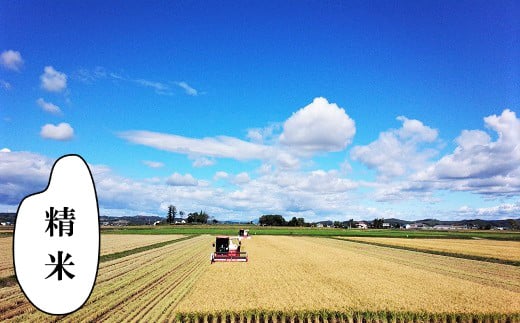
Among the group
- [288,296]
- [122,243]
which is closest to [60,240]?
[288,296]

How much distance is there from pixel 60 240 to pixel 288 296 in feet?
40.8

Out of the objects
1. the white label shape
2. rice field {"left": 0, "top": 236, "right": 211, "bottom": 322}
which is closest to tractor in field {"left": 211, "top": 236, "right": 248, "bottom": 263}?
rice field {"left": 0, "top": 236, "right": 211, "bottom": 322}

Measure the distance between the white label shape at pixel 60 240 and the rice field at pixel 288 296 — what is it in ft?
25.3

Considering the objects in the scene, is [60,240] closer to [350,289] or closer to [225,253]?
[350,289]

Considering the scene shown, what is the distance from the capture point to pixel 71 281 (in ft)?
26.1

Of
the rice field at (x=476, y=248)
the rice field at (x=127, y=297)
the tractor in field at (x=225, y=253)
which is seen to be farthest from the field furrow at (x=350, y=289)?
the rice field at (x=476, y=248)

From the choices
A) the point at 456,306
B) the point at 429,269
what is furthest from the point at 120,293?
the point at 429,269

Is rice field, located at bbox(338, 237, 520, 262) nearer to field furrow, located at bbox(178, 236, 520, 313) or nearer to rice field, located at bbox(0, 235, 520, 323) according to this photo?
field furrow, located at bbox(178, 236, 520, 313)

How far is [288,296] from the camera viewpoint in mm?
18578

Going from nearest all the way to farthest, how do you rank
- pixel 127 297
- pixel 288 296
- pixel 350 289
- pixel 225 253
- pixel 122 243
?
pixel 288 296
pixel 127 297
pixel 350 289
pixel 225 253
pixel 122 243

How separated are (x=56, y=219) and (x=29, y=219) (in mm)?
454

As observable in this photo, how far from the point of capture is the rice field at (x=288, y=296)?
15.6 metres

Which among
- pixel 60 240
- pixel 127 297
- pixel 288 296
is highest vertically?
pixel 60 240

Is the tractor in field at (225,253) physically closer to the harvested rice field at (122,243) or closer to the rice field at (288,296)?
the rice field at (288,296)
